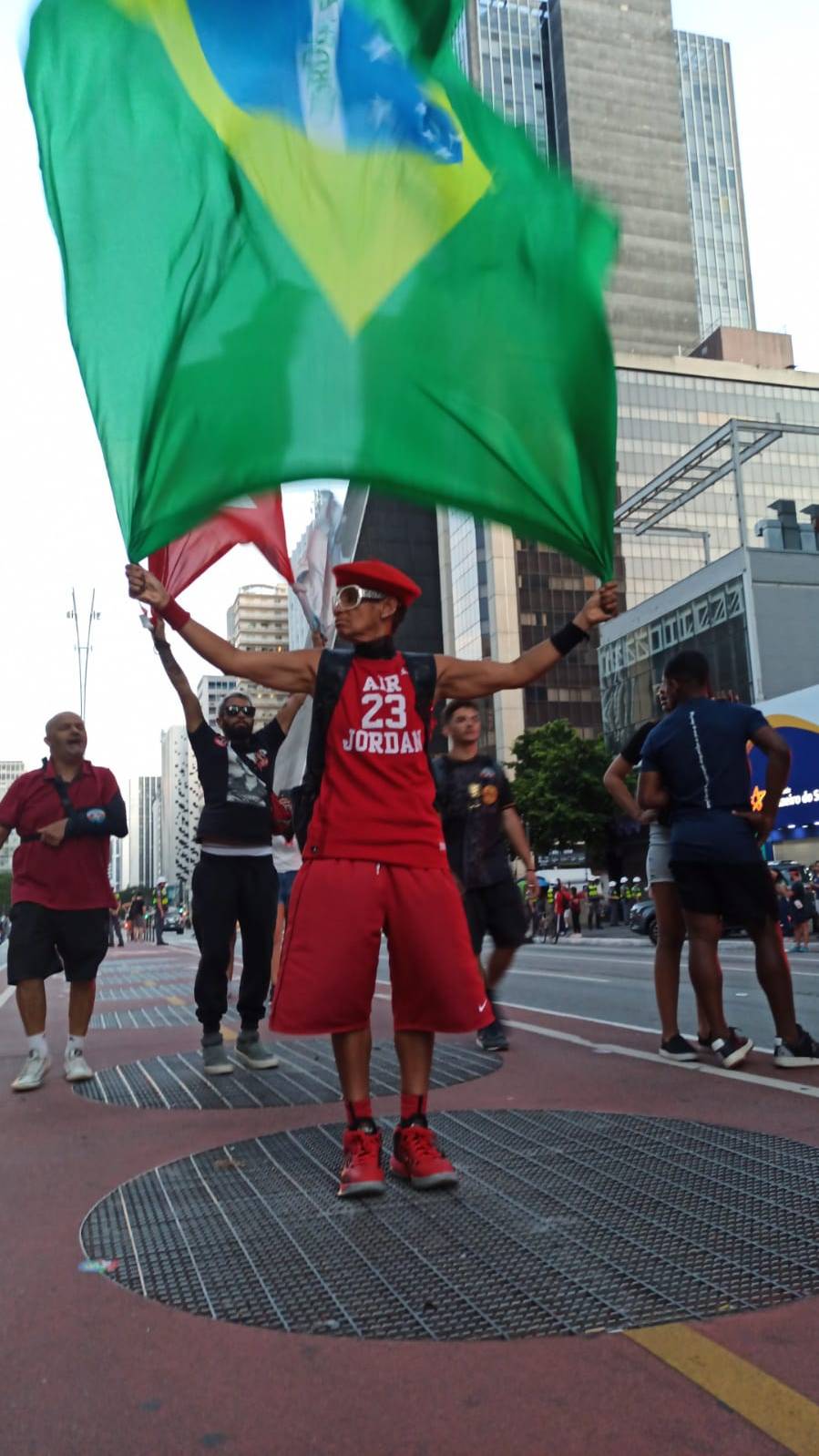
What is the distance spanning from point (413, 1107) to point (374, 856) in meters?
0.84

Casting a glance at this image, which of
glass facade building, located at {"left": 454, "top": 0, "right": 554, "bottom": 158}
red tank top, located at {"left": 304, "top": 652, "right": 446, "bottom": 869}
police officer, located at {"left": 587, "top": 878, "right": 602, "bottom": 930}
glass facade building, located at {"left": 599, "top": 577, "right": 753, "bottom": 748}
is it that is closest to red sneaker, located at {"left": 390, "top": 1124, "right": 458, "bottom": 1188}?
red tank top, located at {"left": 304, "top": 652, "right": 446, "bottom": 869}

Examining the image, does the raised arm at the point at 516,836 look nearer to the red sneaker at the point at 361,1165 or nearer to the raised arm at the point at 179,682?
the raised arm at the point at 179,682

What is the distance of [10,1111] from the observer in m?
5.37

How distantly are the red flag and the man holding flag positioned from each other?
667 millimetres

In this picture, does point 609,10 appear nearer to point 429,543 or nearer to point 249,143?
point 429,543

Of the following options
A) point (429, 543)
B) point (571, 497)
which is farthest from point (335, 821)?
point (429, 543)

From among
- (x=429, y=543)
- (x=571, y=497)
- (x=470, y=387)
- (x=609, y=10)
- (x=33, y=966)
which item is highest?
(x=609, y=10)

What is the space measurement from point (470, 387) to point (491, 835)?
3065mm

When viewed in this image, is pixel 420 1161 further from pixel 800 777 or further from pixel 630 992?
pixel 800 777

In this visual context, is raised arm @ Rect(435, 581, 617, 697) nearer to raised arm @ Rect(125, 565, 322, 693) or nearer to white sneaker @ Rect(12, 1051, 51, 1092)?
raised arm @ Rect(125, 565, 322, 693)

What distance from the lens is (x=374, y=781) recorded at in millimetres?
3984

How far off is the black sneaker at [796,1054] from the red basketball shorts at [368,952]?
2.23m

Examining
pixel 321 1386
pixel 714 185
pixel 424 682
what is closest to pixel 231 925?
pixel 424 682

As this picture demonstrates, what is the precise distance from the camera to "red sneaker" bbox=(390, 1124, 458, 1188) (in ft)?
12.0
